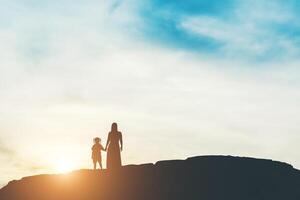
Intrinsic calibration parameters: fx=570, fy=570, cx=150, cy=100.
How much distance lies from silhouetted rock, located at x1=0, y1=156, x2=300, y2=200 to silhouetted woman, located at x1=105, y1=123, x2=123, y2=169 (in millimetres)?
601

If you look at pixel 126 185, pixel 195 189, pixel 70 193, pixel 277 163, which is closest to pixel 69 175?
pixel 70 193

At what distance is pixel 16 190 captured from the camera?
3728cm

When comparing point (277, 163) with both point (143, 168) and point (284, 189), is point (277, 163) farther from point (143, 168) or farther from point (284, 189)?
point (143, 168)

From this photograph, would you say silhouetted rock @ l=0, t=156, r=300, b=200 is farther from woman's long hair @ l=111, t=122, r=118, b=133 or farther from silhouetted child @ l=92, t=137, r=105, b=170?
woman's long hair @ l=111, t=122, r=118, b=133

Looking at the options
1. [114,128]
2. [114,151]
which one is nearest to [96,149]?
[114,151]

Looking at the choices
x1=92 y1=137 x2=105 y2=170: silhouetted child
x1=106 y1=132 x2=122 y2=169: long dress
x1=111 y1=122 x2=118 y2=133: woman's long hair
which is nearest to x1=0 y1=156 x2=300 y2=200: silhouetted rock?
x1=106 y1=132 x2=122 y2=169: long dress

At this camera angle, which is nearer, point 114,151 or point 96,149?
point 114,151

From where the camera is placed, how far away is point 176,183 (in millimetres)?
34906

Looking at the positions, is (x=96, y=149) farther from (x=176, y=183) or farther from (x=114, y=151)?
(x=176, y=183)

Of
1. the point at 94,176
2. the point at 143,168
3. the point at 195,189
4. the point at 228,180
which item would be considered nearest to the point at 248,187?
the point at 228,180

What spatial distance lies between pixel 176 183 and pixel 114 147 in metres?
4.59

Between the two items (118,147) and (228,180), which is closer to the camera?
(118,147)

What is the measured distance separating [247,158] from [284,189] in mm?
3053

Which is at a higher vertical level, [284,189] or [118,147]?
[118,147]
